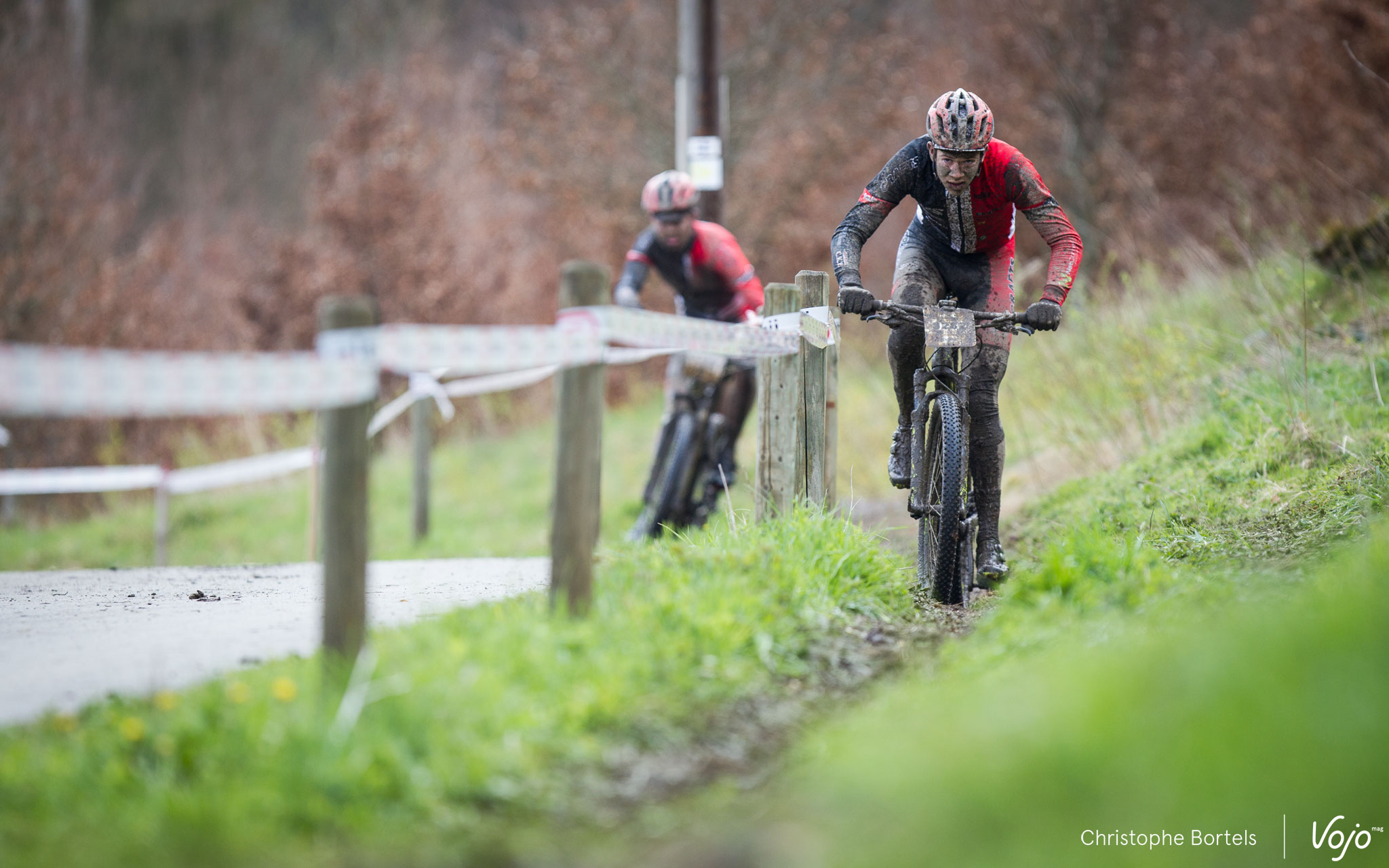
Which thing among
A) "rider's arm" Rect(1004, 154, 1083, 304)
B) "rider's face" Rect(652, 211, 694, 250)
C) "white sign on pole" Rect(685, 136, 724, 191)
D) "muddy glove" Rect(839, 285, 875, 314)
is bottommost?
"muddy glove" Rect(839, 285, 875, 314)

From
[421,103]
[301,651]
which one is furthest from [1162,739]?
[421,103]

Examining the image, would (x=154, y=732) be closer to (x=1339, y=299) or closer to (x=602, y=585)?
(x=602, y=585)

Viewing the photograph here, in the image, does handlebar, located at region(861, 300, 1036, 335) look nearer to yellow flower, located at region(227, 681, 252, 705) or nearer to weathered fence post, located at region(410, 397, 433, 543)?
yellow flower, located at region(227, 681, 252, 705)

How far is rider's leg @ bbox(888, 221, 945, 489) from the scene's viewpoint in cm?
576

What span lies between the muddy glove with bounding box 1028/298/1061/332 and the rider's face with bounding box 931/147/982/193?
2.20 ft

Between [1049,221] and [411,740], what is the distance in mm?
3927

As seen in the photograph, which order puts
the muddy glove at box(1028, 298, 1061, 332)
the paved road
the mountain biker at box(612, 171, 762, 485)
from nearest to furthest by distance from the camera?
the paved road, the muddy glove at box(1028, 298, 1061, 332), the mountain biker at box(612, 171, 762, 485)

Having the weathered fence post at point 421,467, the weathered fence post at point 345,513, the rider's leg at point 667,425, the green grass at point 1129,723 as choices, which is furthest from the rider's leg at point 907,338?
the weathered fence post at point 421,467

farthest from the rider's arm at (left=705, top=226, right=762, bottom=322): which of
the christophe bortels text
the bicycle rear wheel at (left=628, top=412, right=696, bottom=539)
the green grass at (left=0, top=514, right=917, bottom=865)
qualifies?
the christophe bortels text

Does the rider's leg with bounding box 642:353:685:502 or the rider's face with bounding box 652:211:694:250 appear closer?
the rider's face with bounding box 652:211:694:250

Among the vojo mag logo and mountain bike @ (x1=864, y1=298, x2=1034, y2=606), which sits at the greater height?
mountain bike @ (x1=864, y1=298, x2=1034, y2=606)

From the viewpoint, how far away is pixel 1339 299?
9133 millimetres

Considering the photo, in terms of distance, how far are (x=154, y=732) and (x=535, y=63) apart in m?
16.9

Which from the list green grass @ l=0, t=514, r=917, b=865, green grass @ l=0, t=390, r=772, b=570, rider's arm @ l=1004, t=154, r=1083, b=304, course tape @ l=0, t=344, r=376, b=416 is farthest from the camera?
green grass @ l=0, t=390, r=772, b=570
